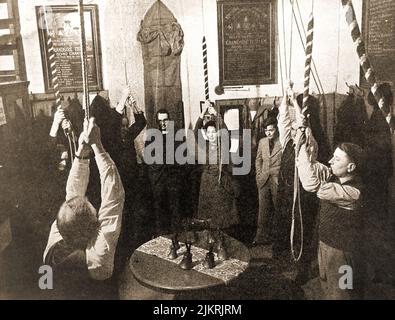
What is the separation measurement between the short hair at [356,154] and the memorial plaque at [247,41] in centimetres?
98

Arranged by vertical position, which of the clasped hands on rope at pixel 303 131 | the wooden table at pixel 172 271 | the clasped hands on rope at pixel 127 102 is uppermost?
the clasped hands on rope at pixel 127 102

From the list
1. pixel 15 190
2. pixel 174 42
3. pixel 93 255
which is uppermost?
pixel 174 42

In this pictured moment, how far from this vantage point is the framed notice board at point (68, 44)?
4.33 meters

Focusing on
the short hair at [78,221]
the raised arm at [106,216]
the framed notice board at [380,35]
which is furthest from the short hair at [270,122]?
the short hair at [78,221]

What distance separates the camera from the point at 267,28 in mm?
4355

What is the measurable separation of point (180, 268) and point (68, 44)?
2.41 meters

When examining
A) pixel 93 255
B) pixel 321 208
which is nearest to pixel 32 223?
pixel 93 255

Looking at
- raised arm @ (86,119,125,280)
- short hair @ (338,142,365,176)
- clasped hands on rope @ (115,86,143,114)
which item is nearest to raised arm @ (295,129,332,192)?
short hair @ (338,142,365,176)

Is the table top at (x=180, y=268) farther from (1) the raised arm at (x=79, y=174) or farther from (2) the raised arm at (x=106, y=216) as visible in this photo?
(1) the raised arm at (x=79, y=174)

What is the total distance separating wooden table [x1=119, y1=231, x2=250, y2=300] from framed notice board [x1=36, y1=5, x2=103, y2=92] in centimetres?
172

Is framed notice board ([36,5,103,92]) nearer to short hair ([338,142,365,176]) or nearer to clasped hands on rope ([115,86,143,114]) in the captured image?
clasped hands on rope ([115,86,143,114])

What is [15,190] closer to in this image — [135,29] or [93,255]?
[93,255]

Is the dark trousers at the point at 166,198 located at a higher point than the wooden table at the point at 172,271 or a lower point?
higher
